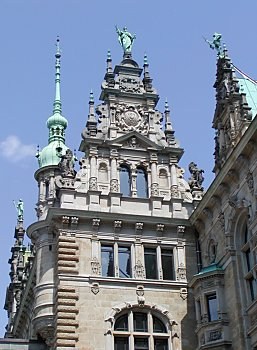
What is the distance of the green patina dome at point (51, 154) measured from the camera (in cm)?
4712

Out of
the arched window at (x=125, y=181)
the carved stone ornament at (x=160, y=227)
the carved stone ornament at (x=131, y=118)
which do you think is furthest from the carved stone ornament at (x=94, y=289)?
the carved stone ornament at (x=131, y=118)

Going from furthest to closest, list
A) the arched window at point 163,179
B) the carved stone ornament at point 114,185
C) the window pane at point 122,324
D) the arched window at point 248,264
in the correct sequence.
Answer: the arched window at point 163,179
the carved stone ornament at point 114,185
the window pane at point 122,324
the arched window at point 248,264

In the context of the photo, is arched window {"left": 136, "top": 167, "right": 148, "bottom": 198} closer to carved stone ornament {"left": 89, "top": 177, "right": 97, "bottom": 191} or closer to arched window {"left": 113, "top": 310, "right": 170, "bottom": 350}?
carved stone ornament {"left": 89, "top": 177, "right": 97, "bottom": 191}

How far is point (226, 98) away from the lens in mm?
35969

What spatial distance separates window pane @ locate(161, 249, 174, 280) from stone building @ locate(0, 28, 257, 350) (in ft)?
0.19

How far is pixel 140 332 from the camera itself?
34000 millimetres

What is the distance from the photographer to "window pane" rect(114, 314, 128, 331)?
111ft

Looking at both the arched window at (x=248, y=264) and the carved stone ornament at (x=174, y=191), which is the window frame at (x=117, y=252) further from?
the arched window at (x=248, y=264)

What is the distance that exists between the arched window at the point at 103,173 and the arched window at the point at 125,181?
33.6 inches

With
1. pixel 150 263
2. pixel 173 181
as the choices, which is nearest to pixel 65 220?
pixel 150 263

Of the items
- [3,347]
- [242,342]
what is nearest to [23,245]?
[3,347]

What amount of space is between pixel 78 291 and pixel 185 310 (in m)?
5.09

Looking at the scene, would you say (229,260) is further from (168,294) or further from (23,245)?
(23,245)

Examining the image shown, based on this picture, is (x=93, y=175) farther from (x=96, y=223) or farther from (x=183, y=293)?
(x=183, y=293)
